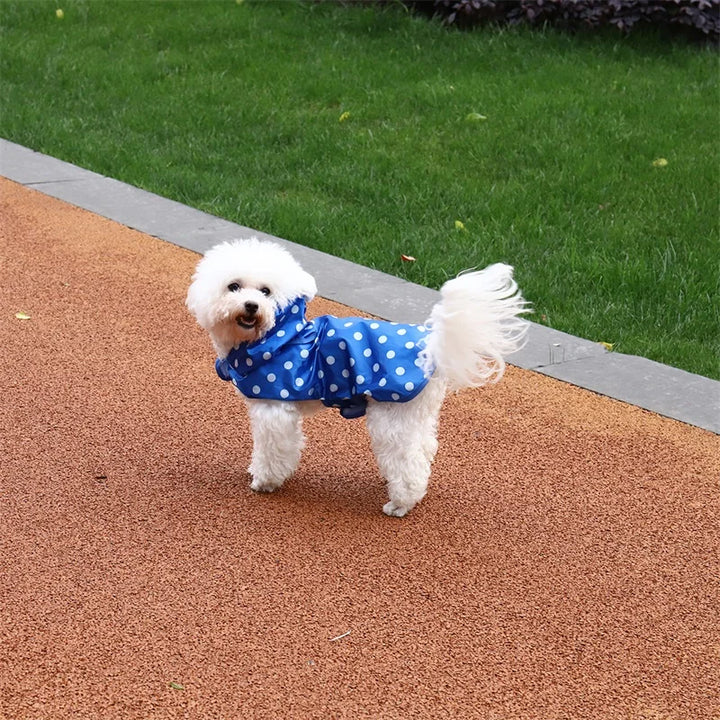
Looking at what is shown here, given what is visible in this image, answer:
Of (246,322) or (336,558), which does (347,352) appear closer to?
(246,322)

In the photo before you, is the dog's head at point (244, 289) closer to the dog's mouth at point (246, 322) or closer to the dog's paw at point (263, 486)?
the dog's mouth at point (246, 322)

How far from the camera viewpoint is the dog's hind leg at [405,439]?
13.4 ft

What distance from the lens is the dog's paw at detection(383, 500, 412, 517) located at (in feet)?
13.9

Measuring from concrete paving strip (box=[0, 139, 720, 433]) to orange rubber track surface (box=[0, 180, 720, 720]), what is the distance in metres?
0.14

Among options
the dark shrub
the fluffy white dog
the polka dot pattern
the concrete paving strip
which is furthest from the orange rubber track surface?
the dark shrub

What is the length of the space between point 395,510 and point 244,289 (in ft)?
3.08

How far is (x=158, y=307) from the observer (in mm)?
→ 6180

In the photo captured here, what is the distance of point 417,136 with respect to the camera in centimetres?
879

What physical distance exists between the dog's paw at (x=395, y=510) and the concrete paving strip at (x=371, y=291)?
1.39 meters

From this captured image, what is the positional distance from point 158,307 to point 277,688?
10.6ft

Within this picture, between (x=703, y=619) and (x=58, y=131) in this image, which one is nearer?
(x=703, y=619)

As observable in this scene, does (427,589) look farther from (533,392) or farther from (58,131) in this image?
(58,131)

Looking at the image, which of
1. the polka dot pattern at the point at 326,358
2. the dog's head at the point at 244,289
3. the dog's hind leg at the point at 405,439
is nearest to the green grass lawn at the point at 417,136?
the dog's hind leg at the point at 405,439

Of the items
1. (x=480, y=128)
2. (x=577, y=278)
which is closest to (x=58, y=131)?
(x=480, y=128)
